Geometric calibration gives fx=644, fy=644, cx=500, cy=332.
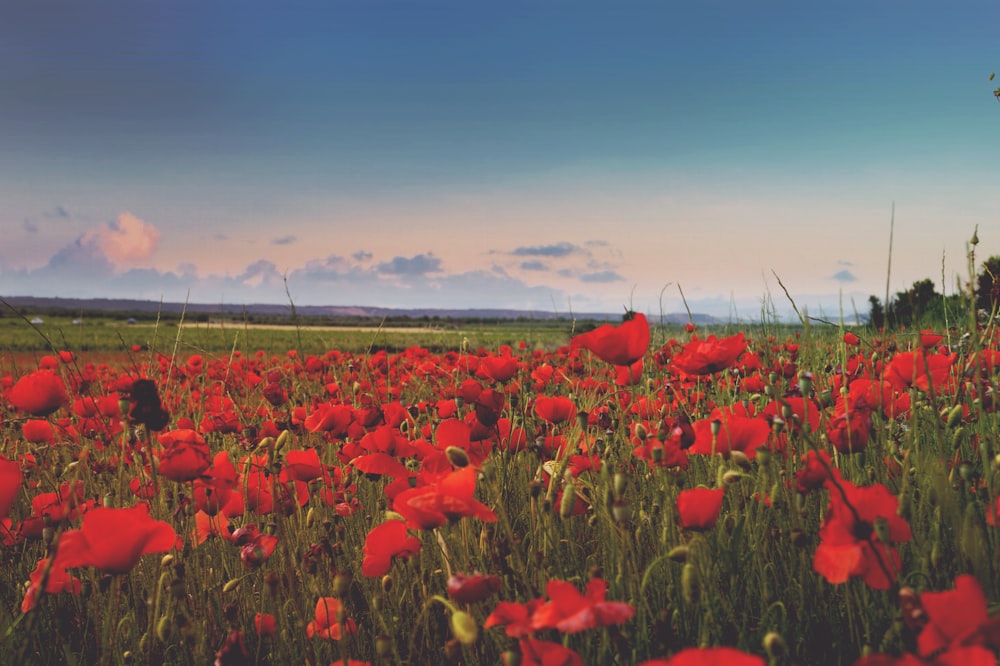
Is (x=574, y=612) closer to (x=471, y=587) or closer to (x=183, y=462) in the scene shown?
(x=471, y=587)

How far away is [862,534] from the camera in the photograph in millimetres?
934

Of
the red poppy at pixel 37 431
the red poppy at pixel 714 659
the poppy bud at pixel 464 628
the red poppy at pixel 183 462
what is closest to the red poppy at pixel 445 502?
the poppy bud at pixel 464 628

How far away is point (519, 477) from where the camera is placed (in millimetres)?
2363

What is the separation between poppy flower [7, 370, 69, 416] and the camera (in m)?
1.83

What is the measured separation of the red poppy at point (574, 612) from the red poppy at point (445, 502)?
0.19m

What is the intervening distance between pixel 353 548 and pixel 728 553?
127 centimetres

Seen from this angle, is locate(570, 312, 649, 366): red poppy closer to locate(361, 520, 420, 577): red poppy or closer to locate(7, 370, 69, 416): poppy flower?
locate(361, 520, 420, 577): red poppy

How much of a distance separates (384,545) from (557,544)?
42 centimetres

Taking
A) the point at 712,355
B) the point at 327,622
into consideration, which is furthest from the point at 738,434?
the point at 327,622

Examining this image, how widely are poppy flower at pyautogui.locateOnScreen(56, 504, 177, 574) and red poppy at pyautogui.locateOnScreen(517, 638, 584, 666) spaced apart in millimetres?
623

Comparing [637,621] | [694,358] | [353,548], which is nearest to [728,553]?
[637,621]

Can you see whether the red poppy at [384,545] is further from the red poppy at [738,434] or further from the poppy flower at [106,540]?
the red poppy at [738,434]

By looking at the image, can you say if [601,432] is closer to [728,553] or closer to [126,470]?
[728,553]

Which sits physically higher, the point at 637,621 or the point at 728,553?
the point at 728,553
